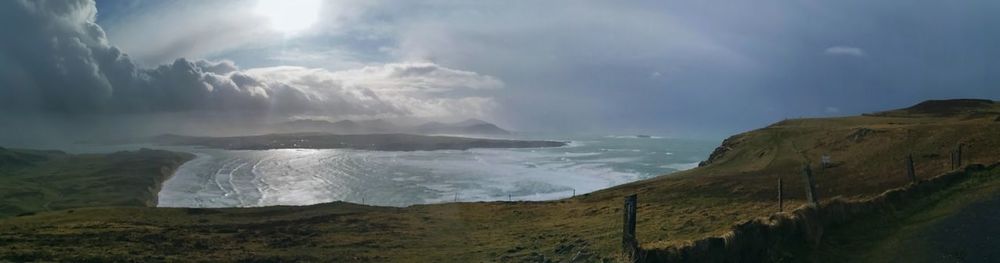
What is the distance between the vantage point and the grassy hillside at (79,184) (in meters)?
117

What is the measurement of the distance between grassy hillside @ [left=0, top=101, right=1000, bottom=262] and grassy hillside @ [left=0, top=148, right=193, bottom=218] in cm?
6023

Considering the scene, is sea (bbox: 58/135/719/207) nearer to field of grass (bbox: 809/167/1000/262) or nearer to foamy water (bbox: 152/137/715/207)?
foamy water (bbox: 152/137/715/207)

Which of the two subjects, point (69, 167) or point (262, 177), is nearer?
point (262, 177)

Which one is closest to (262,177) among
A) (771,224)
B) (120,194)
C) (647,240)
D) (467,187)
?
(120,194)

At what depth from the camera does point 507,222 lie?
49.8 m

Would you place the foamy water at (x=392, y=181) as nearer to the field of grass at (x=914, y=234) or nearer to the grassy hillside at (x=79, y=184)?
the grassy hillside at (x=79, y=184)

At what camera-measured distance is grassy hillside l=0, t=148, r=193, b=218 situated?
384ft

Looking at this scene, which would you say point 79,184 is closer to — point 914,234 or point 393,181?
point 393,181

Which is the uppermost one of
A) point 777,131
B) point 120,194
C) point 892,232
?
point 777,131

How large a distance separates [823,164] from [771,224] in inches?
1732

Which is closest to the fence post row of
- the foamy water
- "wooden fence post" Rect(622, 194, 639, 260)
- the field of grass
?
the field of grass

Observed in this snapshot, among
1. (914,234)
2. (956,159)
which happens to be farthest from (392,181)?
(914,234)

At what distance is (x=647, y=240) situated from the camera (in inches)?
1168

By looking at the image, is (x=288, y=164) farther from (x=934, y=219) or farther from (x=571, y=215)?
(x=934, y=219)
